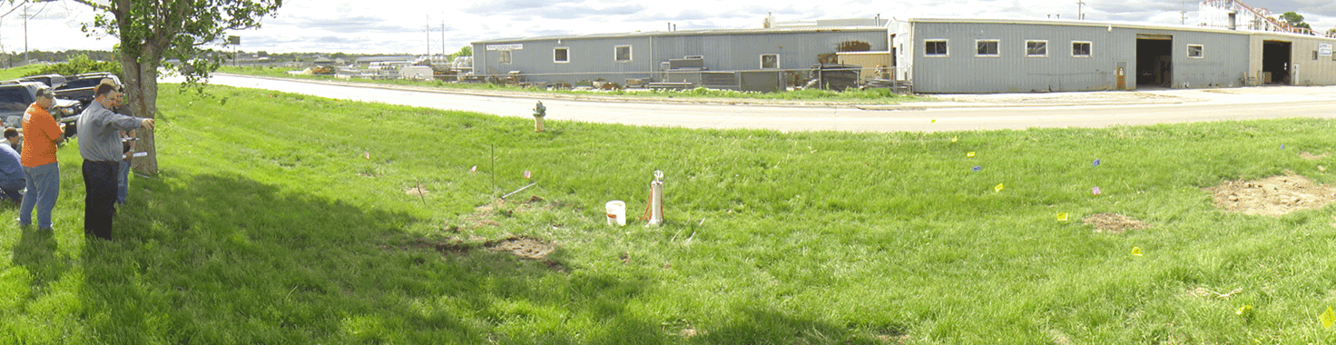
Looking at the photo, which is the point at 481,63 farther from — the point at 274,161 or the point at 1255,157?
the point at 1255,157

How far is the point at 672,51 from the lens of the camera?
42344 millimetres

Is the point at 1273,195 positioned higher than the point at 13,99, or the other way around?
the point at 13,99

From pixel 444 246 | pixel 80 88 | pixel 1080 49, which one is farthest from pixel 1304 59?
pixel 80 88

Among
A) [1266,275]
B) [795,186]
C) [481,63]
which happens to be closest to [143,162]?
[795,186]

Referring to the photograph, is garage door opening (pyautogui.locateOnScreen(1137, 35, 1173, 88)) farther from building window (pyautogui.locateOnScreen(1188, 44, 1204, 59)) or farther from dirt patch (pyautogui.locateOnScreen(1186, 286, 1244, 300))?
dirt patch (pyautogui.locateOnScreen(1186, 286, 1244, 300))

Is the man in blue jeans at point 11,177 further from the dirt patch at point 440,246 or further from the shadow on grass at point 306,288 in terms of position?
the dirt patch at point 440,246

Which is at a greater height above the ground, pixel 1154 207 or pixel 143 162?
pixel 143 162

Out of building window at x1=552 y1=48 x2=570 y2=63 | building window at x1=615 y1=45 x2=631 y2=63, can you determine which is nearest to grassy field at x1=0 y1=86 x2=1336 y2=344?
building window at x1=615 y1=45 x2=631 y2=63

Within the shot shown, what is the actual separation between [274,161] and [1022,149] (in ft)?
40.5

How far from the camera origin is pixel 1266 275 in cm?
596

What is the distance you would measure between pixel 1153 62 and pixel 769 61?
802 inches

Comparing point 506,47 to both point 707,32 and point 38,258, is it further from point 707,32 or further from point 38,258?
point 38,258

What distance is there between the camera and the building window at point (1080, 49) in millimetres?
36391

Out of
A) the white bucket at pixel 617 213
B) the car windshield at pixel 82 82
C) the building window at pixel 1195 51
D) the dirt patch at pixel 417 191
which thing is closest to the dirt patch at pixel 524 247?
the white bucket at pixel 617 213
